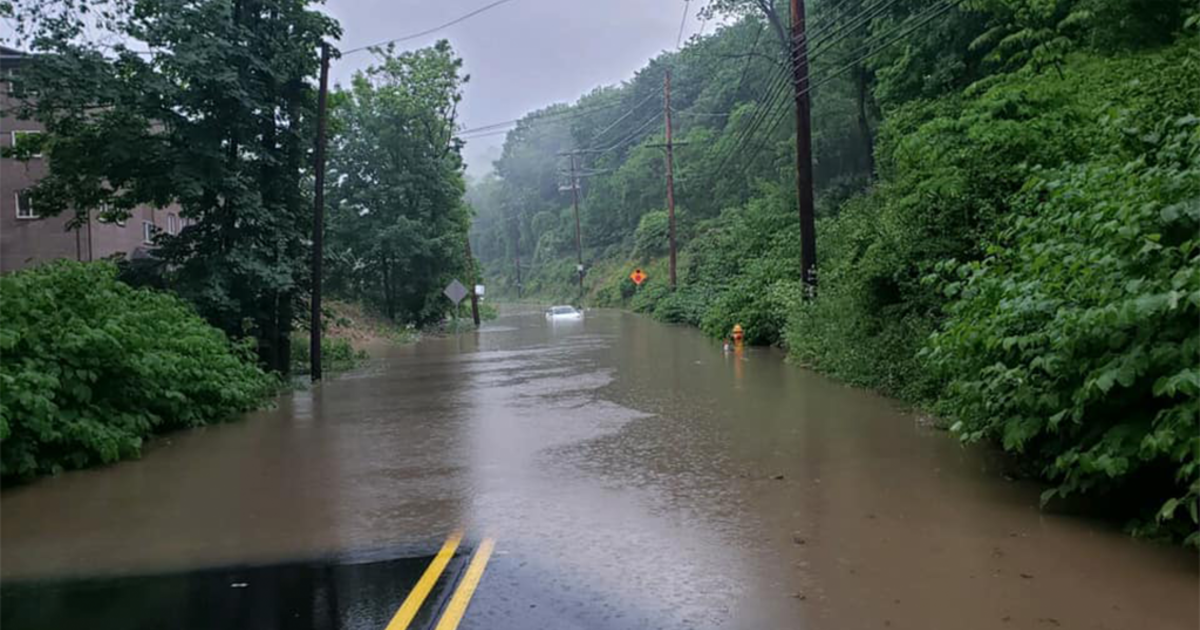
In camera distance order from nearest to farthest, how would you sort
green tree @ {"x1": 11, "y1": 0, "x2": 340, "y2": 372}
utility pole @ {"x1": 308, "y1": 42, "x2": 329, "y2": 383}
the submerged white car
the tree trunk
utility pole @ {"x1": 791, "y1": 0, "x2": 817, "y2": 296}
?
green tree @ {"x1": 11, "y1": 0, "x2": 340, "y2": 372} → utility pole @ {"x1": 308, "y1": 42, "x2": 329, "y2": 383} → utility pole @ {"x1": 791, "y1": 0, "x2": 817, "y2": 296} → the tree trunk → the submerged white car

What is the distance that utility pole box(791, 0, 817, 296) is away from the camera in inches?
848

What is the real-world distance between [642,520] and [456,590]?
2.01 metres

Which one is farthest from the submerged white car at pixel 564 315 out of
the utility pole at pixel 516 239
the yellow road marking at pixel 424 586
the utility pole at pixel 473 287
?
the utility pole at pixel 516 239

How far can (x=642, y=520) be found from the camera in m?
7.12

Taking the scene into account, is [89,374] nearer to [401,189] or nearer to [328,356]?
[328,356]

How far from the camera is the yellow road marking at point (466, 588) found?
5003mm

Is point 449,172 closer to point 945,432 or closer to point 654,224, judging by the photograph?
point 654,224

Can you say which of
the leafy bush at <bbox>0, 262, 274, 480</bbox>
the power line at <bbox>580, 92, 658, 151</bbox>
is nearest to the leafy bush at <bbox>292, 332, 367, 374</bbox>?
the leafy bush at <bbox>0, 262, 274, 480</bbox>

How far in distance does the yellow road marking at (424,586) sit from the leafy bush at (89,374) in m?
4.59

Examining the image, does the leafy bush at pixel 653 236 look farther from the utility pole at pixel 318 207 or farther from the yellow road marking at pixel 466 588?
the yellow road marking at pixel 466 588

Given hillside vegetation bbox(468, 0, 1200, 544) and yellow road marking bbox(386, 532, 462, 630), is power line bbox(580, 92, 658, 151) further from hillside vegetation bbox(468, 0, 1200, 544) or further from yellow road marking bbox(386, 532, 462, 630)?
yellow road marking bbox(386, 532, 462, 630)

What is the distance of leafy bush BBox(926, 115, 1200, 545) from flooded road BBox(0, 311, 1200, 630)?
0.56m

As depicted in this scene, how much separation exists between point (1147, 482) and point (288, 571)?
6280 mm

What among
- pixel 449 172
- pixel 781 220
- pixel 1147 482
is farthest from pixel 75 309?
pixel 449 172
